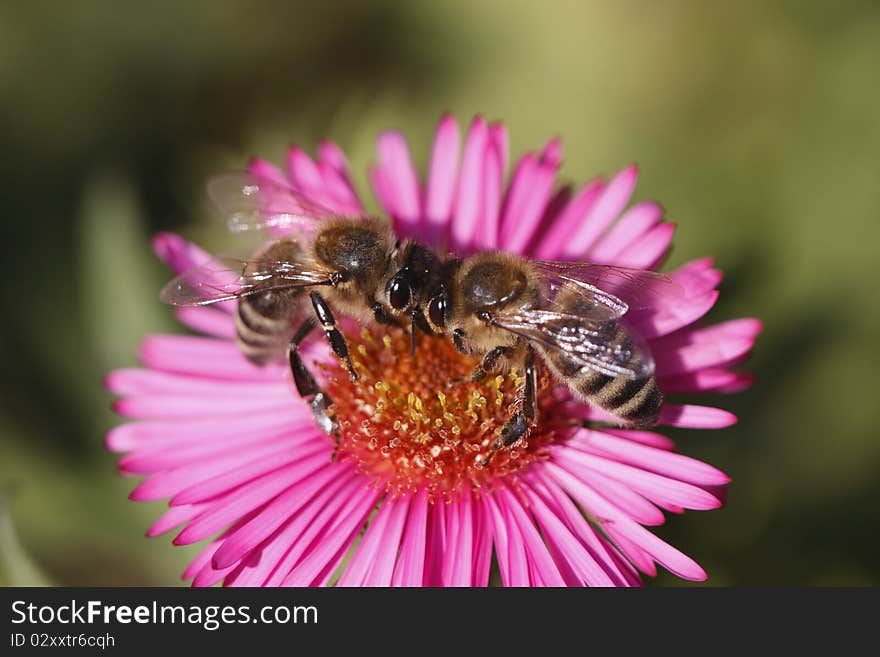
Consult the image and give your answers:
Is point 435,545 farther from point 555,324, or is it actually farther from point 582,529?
point 555,324

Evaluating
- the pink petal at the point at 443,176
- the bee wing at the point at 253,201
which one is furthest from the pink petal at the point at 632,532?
the bee wing at the point at 253,201

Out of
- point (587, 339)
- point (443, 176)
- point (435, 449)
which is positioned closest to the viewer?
point (587, 339)

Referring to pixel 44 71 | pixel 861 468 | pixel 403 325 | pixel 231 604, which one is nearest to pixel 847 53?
pixel 861 468

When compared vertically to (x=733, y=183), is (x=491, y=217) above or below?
below

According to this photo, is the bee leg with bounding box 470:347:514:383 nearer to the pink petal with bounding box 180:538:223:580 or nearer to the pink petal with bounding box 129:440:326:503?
the pink petal with bounding box 129:440:326:503

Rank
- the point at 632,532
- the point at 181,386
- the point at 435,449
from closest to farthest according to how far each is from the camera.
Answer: the point at 632,532 → the point at 435,449 → the point at 181,386

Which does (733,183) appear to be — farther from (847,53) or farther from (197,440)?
(197,440)

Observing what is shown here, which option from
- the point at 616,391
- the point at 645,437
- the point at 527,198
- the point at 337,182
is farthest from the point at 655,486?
the point at 337,182
